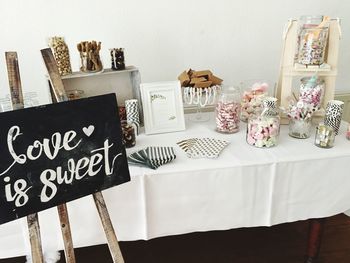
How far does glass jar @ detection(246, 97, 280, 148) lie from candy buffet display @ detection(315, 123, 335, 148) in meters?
0.15

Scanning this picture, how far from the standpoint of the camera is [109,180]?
817 mm

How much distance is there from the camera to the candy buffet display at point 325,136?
1141mm

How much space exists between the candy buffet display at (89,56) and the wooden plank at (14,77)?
1.52 feet

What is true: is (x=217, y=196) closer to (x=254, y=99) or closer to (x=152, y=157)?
(x=152, y=157)

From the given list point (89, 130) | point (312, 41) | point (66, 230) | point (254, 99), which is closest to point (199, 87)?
point (254, 99)

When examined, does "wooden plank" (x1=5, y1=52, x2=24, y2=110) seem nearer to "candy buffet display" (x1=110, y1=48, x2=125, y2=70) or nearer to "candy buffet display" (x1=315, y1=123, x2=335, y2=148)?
"candy buffet display" (x1=110, y1=48, x2=125, y2=70)

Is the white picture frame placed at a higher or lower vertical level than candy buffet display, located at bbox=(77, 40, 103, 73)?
lower

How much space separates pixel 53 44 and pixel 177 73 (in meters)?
0.61

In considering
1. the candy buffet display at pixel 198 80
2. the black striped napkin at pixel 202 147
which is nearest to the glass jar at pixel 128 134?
the black striped napkin at pixel 202 147

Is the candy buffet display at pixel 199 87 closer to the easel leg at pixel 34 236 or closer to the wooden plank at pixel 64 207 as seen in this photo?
the wooden plank at pixel 64 207

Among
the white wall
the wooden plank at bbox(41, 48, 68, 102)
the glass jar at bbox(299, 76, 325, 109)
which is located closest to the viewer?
the wooden plank at bbox(41, 48, 68, 102)

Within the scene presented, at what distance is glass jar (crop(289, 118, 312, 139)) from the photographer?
1.23m

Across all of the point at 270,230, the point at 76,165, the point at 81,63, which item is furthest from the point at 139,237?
the point at 270,230

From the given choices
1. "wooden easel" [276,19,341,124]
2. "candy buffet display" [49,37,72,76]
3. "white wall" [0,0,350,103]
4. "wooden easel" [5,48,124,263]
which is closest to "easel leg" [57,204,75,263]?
"wooden easel" [5,48,124,263]
